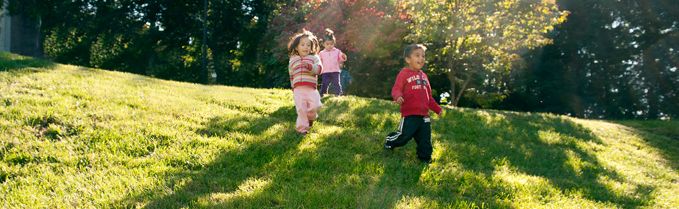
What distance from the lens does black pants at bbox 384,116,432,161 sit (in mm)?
6480

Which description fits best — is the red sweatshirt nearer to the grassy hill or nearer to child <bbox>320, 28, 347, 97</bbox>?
the grassy hill

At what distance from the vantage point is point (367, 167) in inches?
237

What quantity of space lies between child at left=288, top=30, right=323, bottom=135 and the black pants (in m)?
1.38

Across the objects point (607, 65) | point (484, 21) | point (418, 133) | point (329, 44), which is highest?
point (484, 21)

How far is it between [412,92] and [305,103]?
1.70 metres

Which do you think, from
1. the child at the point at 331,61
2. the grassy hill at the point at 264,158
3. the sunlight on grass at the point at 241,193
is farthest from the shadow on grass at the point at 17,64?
the sunlight on grass at the point at 241,193

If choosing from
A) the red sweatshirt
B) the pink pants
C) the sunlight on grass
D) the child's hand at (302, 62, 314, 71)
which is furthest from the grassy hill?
the child's hand at (302, 62, 314, 71)

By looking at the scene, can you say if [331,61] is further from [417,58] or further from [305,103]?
[417,58]

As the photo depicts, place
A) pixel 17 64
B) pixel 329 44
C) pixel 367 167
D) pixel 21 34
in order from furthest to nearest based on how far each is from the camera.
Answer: pixel 21 34, pixel 17 64, pixel 329 44, pixel 367 167

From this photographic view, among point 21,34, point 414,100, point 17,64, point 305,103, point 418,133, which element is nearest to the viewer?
point 414,100

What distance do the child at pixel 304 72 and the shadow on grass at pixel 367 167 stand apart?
436mm

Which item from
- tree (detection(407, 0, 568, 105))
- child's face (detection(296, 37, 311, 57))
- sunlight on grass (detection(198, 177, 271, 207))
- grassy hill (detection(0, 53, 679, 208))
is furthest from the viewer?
tree (detection(407, 0, 568, 105))

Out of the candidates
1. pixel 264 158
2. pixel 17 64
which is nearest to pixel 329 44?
pixel 264 158

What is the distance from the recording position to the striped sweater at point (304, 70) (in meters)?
7.23
